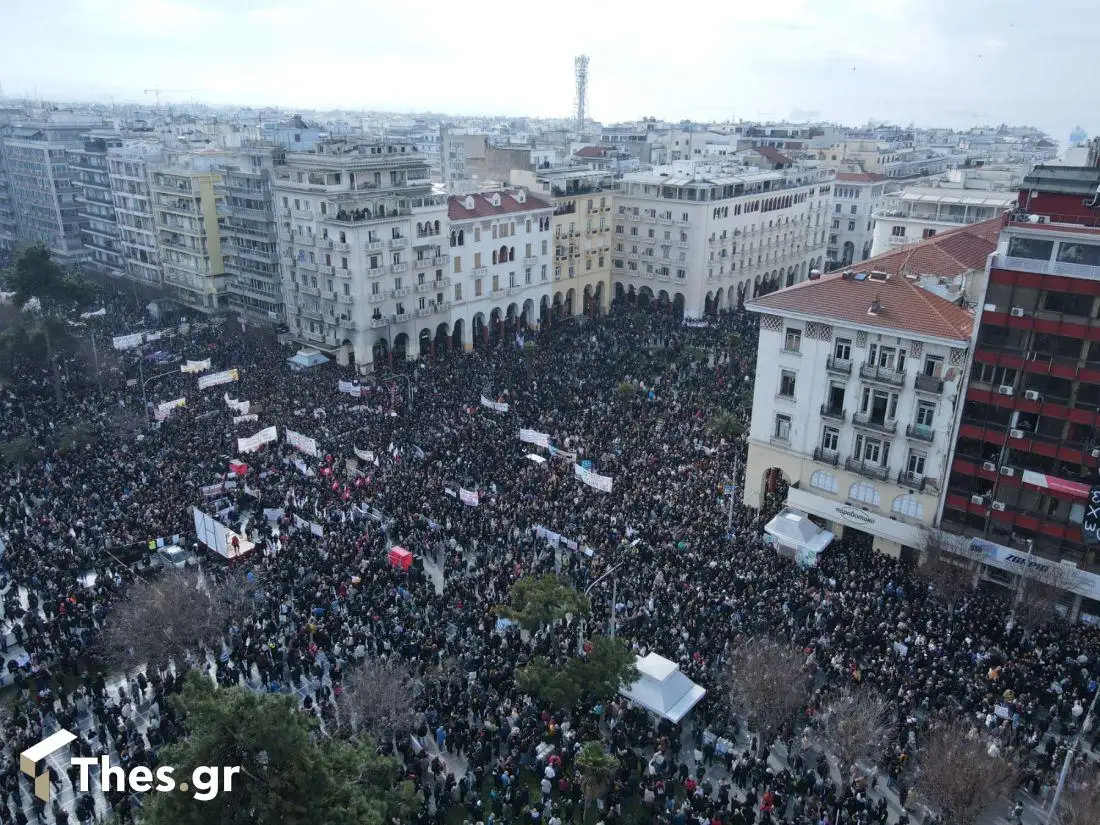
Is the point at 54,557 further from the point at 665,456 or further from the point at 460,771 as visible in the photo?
the point at 665,456

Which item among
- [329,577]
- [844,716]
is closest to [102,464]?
[329,577]

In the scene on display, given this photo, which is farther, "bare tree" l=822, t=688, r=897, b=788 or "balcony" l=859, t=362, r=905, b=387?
"balcony" l=859, t=362, r=905, b=387

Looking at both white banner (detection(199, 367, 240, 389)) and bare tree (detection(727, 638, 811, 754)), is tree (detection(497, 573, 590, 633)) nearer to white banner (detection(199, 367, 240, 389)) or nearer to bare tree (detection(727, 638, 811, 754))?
bare tree (detection(727, 638, 811, 754))

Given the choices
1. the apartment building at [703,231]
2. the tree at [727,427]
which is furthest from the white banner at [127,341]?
the apartment building at [703,231]

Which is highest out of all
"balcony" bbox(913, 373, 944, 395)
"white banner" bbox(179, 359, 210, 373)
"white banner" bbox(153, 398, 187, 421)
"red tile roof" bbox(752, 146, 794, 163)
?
"red tile roof" bbox(752, 146, 794, 163)

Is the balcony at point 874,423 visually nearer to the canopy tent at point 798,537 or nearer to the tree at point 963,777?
the canopy tent at point 798,537

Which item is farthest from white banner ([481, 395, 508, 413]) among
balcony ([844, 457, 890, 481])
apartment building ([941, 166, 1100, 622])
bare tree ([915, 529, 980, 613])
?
apartment building ([941, 166, 1100, 622])
